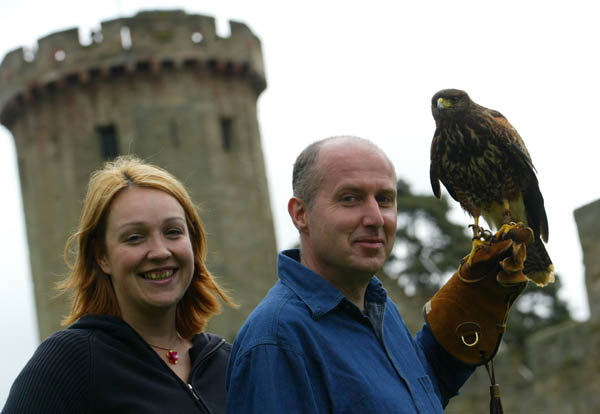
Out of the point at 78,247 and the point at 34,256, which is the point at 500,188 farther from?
the point at 34,256

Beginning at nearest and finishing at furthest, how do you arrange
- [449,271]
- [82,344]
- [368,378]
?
[368,378] < [82,344] < [449,271]

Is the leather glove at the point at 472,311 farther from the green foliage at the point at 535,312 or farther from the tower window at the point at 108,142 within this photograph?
the green foliage at the point at 535,312

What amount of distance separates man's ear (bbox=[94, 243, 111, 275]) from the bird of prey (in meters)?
1.30

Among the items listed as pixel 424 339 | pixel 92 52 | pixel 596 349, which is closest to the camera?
pixel 424 339

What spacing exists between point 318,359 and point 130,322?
914mm

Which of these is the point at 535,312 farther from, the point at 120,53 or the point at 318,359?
the point at 318,359

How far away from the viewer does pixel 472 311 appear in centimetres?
349

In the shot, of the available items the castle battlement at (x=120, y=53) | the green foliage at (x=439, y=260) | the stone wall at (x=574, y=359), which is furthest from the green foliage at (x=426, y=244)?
the stone wall at (x=574, y=359)

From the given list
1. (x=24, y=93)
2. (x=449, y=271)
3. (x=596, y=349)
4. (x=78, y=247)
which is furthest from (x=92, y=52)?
(x=78, y=247)

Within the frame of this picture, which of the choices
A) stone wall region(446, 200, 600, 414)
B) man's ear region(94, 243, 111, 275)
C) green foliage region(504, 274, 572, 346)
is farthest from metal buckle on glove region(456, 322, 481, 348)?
green foliage region(504, 274, 572, 346)

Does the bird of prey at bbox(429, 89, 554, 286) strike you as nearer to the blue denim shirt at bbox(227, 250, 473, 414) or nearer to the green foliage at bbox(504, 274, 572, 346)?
the blue denim shirt at bbox(227, 250, 473, 414)

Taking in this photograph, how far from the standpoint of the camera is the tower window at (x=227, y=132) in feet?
80.3

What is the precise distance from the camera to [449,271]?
27.8m

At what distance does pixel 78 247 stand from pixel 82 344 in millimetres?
435
